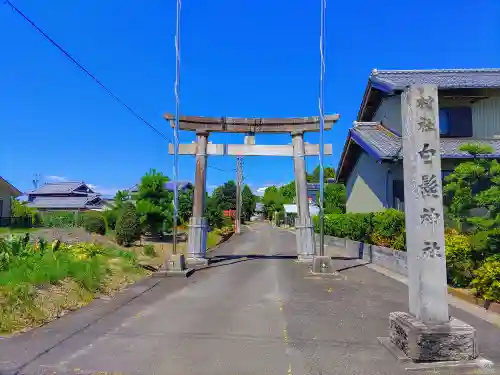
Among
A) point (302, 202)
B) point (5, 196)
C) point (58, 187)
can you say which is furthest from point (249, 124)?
point (58, 187)

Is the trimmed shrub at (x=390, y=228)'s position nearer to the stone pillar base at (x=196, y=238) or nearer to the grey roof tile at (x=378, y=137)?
the grey roof tile at (x=378, y=137)

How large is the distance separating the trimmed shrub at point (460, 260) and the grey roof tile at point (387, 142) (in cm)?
642


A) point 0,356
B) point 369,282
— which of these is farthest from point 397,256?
point 0,356

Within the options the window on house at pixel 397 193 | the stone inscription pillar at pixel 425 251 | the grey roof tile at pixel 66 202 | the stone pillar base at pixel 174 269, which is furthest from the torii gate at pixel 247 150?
the grey roof tile at pixel 66 202

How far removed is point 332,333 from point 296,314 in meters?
1.39

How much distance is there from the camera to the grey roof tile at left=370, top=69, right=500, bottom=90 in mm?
17547

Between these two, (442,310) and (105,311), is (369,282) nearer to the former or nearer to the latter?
(442,310)

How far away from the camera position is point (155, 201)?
1012 inches

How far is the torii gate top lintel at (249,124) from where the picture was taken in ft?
51.2

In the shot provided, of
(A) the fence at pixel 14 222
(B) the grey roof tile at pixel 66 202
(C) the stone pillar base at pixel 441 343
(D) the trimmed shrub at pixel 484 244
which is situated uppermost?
(B) the grey roof tile at pixel 66 202

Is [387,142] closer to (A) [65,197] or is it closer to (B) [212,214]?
(B) [212,214]

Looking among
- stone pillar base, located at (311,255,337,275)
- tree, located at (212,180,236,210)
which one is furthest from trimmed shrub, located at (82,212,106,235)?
tree, located at (212,180,236,210)

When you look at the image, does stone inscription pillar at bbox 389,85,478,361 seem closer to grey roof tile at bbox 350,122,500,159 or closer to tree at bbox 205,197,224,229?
grey roof tile at bbox 350,122,500,159

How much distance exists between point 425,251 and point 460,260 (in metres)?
4.87
